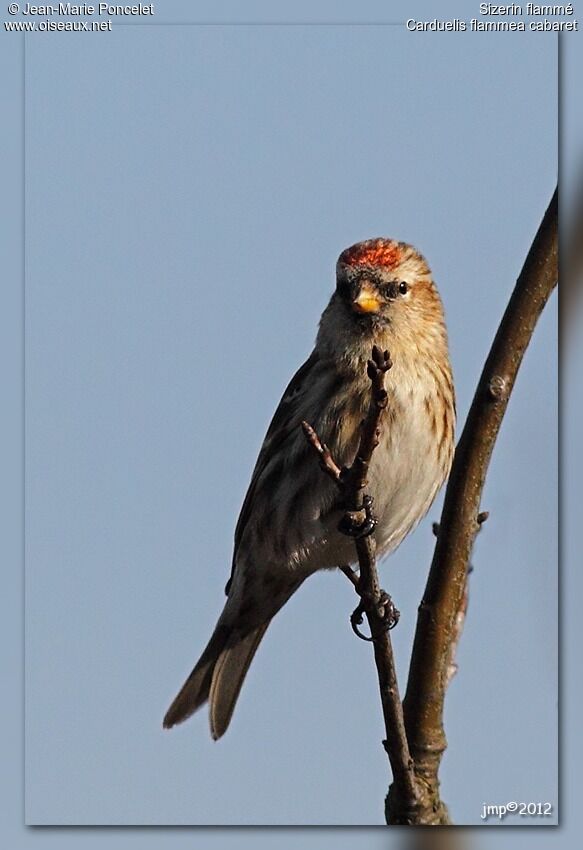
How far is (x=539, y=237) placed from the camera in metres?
3.33

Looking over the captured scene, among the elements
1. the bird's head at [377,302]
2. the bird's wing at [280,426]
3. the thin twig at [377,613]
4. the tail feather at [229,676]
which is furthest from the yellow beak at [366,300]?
the tail feather at [229,676]

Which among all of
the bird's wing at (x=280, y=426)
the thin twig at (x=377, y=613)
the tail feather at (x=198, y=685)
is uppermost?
the bird's wing at (x=280, y=426)

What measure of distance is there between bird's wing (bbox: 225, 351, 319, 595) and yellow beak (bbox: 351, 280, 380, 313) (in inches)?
14.1

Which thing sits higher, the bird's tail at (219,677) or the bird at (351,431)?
the bird at (351,431)

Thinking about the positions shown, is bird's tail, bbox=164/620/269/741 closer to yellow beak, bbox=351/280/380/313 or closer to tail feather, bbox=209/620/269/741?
tail feather, bbox=209/620/269/741

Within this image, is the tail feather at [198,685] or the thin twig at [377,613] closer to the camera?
the thin twig at [377,613]

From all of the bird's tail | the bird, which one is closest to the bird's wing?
the bird

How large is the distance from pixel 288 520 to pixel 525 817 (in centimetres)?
163

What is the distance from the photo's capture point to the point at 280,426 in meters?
4.92

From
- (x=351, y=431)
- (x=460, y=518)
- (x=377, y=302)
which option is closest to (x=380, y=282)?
(x=377, y=302)

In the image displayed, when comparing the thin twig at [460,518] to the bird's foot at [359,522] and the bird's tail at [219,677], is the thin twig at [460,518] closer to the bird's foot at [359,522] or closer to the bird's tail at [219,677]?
the bird's foot at [359,522]

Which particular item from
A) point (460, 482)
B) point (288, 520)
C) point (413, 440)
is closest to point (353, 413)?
point (413, 440)

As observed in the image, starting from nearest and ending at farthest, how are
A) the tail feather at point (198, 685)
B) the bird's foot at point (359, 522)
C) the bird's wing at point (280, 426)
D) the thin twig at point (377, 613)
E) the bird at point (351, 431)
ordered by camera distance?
1. the thin twig at point (377, 613)
2. the bird's foot at point (359, 522)
3. the bird at point (351, 431)
4. the bird's wing at point (280, 426)
5. the tail feather at point (198, 685)

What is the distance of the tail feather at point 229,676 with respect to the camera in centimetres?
515
